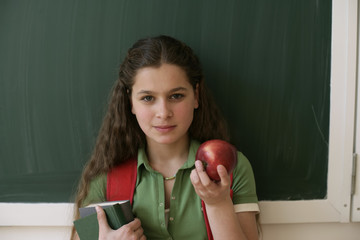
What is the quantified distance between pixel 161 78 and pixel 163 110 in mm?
106

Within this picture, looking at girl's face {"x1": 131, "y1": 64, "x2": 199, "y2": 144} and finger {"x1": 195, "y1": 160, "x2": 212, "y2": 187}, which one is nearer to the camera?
finger {"x1": 195, "y1": 160, "x2": 212, "y2": 187}

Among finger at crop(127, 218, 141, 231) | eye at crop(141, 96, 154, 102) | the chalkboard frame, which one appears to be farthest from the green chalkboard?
finger at crop(127, 218, 141, 231)

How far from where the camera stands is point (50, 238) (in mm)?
1271

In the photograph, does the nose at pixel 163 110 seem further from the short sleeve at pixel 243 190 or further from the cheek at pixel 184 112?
the short sleeve at pixel 243 190

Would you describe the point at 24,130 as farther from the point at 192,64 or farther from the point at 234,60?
the point at 234,60

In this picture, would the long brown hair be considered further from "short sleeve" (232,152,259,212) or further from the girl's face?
"short sleeve" (232,152,259,212)

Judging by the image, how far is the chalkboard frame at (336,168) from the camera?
3.87 ft

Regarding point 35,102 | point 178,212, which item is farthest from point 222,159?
point 35,102

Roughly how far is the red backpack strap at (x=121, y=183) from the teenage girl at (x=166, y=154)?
2 cm

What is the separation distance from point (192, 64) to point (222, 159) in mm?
366

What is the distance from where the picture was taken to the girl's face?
1.00m

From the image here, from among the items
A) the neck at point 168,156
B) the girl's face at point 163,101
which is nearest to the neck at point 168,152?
the neck at point 168,156

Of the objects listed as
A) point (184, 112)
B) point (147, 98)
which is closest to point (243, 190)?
point (184, 112)

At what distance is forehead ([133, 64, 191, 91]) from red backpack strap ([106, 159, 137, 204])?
31 centimetres
